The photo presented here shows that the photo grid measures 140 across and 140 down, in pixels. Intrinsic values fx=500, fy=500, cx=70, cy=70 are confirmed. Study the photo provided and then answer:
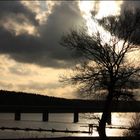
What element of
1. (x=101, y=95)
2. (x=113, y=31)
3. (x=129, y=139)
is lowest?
(x=129, y=139)

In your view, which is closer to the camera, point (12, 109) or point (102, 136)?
point (102, 136)

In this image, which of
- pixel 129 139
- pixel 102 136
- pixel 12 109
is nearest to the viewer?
pixel 129 139

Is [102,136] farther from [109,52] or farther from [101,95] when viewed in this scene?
[109,52]

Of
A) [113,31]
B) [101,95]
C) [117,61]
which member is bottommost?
[101,95]

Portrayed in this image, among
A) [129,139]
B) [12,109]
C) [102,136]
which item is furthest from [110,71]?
[12,109]

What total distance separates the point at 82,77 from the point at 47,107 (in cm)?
11668

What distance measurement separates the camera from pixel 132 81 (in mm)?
51281

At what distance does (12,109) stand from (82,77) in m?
116

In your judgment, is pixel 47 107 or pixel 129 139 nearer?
pixel 129 139

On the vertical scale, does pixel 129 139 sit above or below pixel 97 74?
below

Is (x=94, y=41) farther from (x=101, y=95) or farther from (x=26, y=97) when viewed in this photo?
(x=26, y=97)

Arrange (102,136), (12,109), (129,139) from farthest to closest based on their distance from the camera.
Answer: (12,109) < (102,136) < (129,139)

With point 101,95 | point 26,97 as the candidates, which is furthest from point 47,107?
point 101,95

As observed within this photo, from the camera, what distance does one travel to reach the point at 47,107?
549ft
